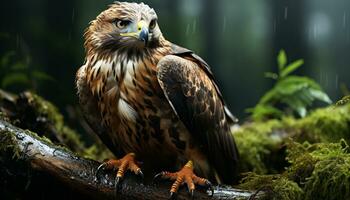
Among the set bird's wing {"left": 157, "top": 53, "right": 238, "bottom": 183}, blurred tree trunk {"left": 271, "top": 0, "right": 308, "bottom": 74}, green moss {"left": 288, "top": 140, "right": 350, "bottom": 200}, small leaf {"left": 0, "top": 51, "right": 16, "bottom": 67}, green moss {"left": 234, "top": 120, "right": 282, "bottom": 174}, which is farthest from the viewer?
blurred tree trunk {"left": 271, "top": 0, "right": 308, "bottom": 74}

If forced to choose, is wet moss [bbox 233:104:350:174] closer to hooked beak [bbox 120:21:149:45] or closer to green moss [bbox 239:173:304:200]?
green moss [bbox 239:173:304:200]

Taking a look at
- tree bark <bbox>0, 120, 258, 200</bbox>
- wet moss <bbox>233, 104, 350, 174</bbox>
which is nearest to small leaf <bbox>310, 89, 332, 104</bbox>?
wet moss <bbox>233, 104, 350, 174</bbox>

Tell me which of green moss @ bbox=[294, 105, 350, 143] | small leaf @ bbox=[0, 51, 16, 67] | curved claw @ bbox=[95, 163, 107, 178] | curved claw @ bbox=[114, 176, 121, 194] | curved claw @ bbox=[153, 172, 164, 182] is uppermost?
small leaf @ bbox=[0, 51, 16, 67]

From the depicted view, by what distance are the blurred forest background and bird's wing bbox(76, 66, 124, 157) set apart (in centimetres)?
186

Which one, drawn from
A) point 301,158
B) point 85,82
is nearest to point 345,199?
point 301,158

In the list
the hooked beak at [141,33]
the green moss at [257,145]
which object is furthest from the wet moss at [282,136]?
the hooked beak at [141,33]

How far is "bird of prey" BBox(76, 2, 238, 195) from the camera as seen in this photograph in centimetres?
269

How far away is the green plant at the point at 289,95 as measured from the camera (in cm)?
436

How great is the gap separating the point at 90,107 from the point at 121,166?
1.74 feet

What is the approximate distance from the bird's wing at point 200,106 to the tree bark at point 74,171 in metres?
0.43

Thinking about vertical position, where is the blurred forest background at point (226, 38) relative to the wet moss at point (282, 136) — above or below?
above

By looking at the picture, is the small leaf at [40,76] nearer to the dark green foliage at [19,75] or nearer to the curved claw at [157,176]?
the dark green foliage at [19,75]

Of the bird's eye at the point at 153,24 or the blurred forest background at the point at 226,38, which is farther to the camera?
the blurred forest background at the point at 226,38

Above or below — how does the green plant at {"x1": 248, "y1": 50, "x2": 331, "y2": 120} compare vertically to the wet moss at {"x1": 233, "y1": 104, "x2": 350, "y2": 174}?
above
